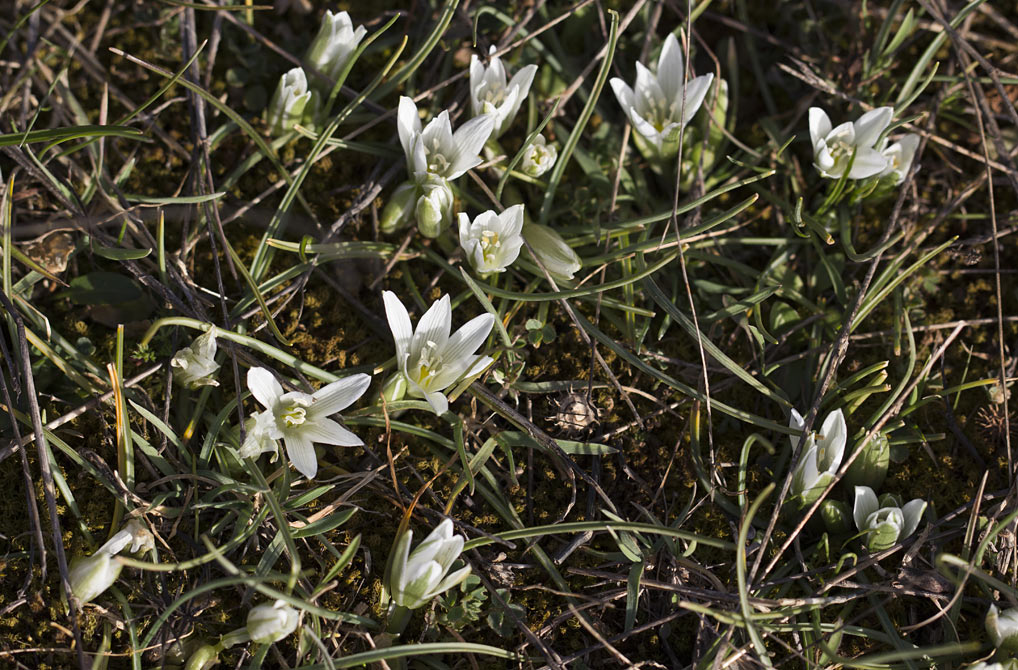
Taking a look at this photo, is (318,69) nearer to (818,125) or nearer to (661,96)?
(661,96)

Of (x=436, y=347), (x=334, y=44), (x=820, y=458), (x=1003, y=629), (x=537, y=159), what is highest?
(x=334, y=44)

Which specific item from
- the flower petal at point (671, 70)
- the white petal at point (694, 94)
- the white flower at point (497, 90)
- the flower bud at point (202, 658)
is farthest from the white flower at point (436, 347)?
the flower petal at point (671, 70)

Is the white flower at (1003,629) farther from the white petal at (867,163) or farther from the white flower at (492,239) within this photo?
the white flower at (492,239)

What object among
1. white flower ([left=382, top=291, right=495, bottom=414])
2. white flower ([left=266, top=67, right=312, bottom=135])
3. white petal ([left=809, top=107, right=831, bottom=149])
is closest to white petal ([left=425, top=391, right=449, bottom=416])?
Result: white flower ([left=382, top=291, right=495, bottom=414])

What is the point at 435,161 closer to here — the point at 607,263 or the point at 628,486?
the point at 607,263

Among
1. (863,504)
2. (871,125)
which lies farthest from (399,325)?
Result: (871,125)
